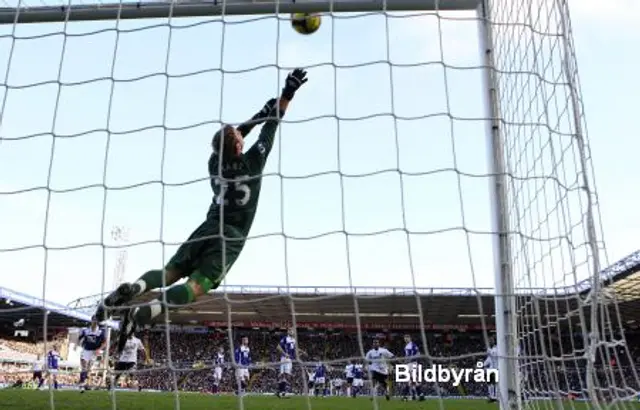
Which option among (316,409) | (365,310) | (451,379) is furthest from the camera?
(451,379)

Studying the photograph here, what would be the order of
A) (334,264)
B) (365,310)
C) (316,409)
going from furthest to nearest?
(365,310) < (316,409) < (334,264)

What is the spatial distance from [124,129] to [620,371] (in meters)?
3.20

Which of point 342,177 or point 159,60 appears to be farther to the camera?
point 159,60

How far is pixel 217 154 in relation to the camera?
159 inches

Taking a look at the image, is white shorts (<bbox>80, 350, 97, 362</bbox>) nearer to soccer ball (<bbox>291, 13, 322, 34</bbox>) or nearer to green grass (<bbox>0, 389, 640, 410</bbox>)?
green grass (<bbox>0, 389, 640, 410</bbox>)

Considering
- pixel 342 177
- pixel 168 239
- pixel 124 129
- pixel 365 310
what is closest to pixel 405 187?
pixel 342 177

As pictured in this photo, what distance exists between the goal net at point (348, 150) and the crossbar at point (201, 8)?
1 cm

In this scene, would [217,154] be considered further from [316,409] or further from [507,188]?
[316,409]

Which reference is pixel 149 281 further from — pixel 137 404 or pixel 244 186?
pixel 137 404

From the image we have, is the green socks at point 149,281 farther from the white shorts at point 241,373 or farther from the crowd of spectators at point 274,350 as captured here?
the crowd of spectators at point 274,350

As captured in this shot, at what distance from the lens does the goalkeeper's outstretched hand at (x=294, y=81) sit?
12.3 feet

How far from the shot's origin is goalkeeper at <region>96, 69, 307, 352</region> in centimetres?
362

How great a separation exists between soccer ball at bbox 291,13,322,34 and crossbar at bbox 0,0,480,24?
0.05 metres

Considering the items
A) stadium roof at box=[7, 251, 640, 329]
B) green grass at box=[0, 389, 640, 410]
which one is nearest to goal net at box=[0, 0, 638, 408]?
green grass at box=[0, 389, 640, 410]
